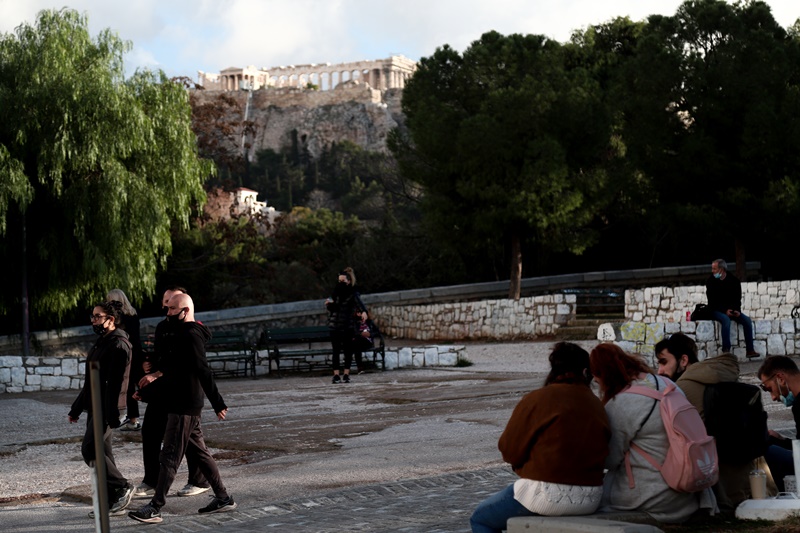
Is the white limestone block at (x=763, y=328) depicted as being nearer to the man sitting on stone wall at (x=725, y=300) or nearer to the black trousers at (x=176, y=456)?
the man sitting on stone wall at (x=725, y=300)

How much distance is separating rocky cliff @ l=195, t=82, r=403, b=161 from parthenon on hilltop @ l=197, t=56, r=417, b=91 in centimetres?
1447

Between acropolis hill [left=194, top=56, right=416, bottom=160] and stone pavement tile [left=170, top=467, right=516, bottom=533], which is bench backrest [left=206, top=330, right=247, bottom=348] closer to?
stone pavement tile [left=170, top=467, right=516, bottom=533]

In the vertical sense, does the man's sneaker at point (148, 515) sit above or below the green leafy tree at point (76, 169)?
below

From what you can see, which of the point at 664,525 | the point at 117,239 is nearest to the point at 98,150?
the point at 117,239

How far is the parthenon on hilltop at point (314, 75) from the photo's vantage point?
477 ft

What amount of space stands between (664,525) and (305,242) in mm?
36045

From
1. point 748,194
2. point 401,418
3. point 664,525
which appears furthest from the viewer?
point 748,194

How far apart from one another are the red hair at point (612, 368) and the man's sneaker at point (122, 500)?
3880mm

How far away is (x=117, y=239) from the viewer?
22531 mm

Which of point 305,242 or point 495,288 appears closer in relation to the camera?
point 495,288

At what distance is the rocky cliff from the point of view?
383 feet

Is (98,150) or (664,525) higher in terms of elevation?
(98,150)

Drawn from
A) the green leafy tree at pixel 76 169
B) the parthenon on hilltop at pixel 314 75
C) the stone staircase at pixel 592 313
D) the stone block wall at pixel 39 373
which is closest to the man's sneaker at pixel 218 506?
the stone block wall at pixel 39 373

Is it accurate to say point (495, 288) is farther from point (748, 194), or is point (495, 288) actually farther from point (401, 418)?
point (401, 418)
